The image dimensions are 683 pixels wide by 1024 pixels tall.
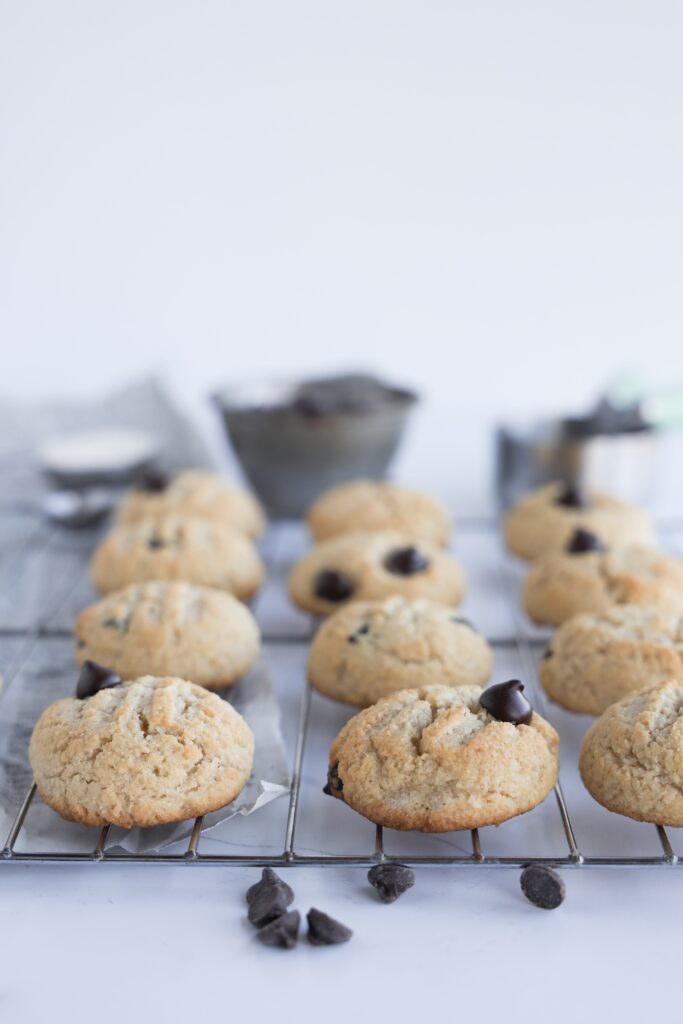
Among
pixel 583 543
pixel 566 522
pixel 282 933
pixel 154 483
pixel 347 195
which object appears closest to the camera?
pixel 282 933

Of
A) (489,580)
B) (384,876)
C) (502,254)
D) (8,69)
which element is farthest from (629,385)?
(8,69)

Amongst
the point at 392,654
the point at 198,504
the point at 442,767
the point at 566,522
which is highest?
the point at 442,767

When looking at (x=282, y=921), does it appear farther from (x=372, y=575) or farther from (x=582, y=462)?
(x=582, y=462)

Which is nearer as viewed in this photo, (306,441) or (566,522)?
(566,522)

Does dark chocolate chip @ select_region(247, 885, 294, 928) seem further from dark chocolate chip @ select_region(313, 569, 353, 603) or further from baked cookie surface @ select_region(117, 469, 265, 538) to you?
baked cookie surface @ select_region(117, 469, 265, 538)

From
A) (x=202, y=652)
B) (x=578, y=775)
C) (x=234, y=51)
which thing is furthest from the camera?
(x=234, y=51)

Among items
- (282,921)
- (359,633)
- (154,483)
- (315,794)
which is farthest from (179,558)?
(282,921)

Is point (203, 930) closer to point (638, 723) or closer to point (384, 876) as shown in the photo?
point (384, 876)
